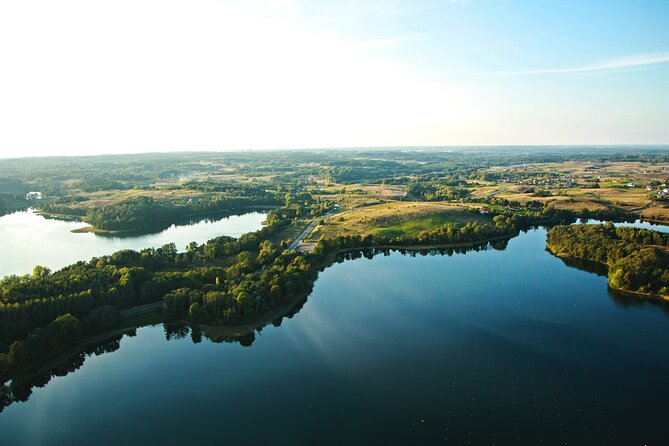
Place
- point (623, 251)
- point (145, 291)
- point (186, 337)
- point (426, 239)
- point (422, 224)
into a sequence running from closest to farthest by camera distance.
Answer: point (186, 337)
point (145, 291)
point (623, 251)
point (426, 239)
point (422, 224)

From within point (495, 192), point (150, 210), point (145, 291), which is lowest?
point (145, 291)

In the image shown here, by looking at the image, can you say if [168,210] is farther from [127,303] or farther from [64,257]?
[127,303]

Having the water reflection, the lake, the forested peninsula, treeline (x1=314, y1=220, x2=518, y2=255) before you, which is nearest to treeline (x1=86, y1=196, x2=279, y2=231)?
the lake

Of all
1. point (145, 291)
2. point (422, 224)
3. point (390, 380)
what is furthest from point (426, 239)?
point (145, 291)

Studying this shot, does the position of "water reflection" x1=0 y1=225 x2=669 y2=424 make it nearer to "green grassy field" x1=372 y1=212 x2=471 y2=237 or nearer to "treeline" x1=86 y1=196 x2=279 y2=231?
"green grassy field" x1=372 y1=212 x2=471 y2=237

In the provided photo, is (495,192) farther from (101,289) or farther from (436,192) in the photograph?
(101,289)

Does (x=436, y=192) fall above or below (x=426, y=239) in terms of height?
above

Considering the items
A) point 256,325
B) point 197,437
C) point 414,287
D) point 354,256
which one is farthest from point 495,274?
point 197,437
